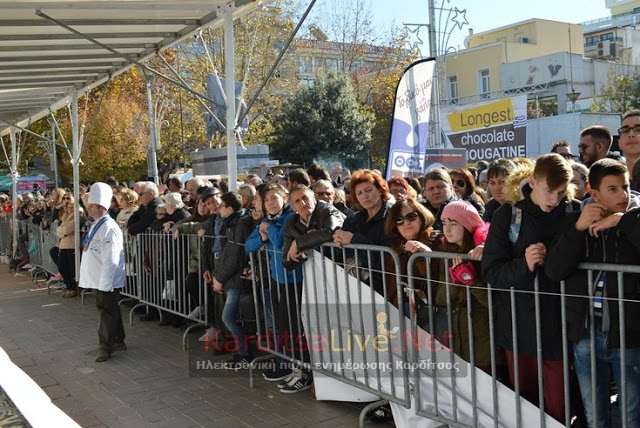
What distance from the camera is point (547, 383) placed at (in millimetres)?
3652

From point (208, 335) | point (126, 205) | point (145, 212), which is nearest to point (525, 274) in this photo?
point (208, 335)

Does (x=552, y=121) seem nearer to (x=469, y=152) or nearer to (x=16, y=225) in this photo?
(x=469, y=152)

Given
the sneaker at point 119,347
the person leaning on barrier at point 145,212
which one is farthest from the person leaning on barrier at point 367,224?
the person leaning on barrier at point 145,212

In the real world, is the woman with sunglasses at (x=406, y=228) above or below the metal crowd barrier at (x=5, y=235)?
above

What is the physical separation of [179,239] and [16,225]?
9.60m

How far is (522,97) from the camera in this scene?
15.2 metres

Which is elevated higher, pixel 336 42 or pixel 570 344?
pixel 336 42

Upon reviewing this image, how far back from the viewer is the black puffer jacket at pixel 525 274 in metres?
3.53

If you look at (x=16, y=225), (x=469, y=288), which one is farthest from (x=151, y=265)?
(x=16, y=225)

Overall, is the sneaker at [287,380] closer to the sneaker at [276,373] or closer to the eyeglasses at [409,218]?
the sneaker at [276,373]

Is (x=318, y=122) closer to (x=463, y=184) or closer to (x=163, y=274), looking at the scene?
(x=163, y=274)

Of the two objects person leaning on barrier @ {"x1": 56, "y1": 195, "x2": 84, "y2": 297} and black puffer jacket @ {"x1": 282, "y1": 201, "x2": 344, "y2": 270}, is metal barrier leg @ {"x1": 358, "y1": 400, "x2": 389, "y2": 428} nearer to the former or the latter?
black puffer jacket @ {"x1": 282, "y1": 201, "x2": 344, "y2": 270}

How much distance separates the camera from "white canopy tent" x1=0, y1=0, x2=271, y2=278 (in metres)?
7.08

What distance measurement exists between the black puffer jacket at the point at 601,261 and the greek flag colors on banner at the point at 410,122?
4014mm
